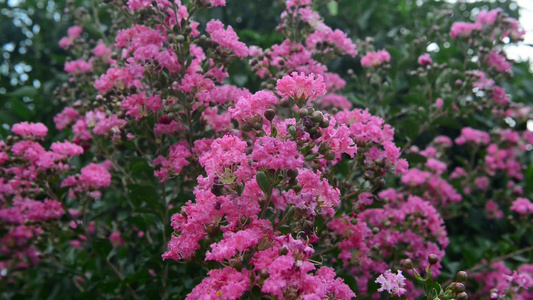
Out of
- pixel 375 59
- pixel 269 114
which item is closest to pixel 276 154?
pixel 269 114

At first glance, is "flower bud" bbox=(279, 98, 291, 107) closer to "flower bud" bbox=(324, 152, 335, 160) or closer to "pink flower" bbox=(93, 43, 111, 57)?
"flower bud" bbox=(324, 152, 335, 160)

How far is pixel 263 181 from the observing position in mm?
1259

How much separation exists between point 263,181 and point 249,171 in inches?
2.2

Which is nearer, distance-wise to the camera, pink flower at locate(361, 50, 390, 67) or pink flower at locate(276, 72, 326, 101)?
pink flower at locate(276, 72, 326, 101)

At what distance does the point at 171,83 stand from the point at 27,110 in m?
1.65

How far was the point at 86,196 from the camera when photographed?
2.24 meters

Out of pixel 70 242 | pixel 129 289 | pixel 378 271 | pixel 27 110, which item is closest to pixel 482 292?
pixel 378 271

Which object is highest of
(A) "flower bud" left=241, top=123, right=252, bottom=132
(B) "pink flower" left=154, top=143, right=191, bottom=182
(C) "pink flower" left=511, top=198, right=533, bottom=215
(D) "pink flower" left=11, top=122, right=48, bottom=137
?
(A) "flower bud" left=241, top=123, right=252, bottom=132

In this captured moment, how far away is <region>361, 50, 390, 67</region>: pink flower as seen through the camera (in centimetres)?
249

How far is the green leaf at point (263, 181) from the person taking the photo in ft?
4.09

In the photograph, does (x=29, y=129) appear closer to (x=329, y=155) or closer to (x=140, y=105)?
(x=140, y=105)

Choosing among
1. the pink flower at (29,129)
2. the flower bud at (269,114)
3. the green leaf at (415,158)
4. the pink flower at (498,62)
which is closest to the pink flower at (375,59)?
the green leaf at (415,158)

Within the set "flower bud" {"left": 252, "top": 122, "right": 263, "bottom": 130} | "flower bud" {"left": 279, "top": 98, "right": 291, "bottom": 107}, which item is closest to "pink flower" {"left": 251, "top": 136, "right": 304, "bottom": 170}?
"flower bud" {"left": 252, "top": 122, "right": 263, "bottom": 130}

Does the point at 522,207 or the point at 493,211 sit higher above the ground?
the point at 522,207
